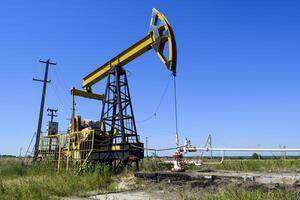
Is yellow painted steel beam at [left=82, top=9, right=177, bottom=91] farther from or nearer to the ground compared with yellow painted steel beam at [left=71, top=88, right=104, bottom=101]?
farther from the ground

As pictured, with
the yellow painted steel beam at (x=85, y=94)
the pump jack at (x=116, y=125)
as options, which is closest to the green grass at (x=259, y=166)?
the pump jack at (x=116, y=125)

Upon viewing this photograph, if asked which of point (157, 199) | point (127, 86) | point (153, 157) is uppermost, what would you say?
point (127, 86)

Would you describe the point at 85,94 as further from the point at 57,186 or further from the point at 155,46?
the point at 57,186

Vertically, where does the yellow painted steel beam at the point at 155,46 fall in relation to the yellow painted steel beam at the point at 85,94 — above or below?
above

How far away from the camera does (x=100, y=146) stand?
1499 cm

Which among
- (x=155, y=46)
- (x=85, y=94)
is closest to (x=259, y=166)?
(x=155, y=46)

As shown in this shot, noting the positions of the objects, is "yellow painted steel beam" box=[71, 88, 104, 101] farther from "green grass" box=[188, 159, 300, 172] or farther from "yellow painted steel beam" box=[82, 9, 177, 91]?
"green grass" box=[188, 159, 300, 172]

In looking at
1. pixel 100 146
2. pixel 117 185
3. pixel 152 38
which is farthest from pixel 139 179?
pixel 152 38

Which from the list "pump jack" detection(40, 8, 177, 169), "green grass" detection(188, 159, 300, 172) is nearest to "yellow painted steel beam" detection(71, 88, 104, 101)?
"pump jack" detection(40, 8, 177, 169)

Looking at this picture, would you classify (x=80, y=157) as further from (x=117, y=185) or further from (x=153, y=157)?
(x=117, y=185)

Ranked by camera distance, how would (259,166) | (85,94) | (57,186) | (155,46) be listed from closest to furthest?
(57,186) → (259,166) → (155,46) → (85,94)

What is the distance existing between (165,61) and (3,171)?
9.20 meters

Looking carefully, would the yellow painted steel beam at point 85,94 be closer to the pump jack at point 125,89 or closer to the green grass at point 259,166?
the pump jack at point 125,89

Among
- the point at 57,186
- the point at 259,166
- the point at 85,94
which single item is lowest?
the point at 57,186
